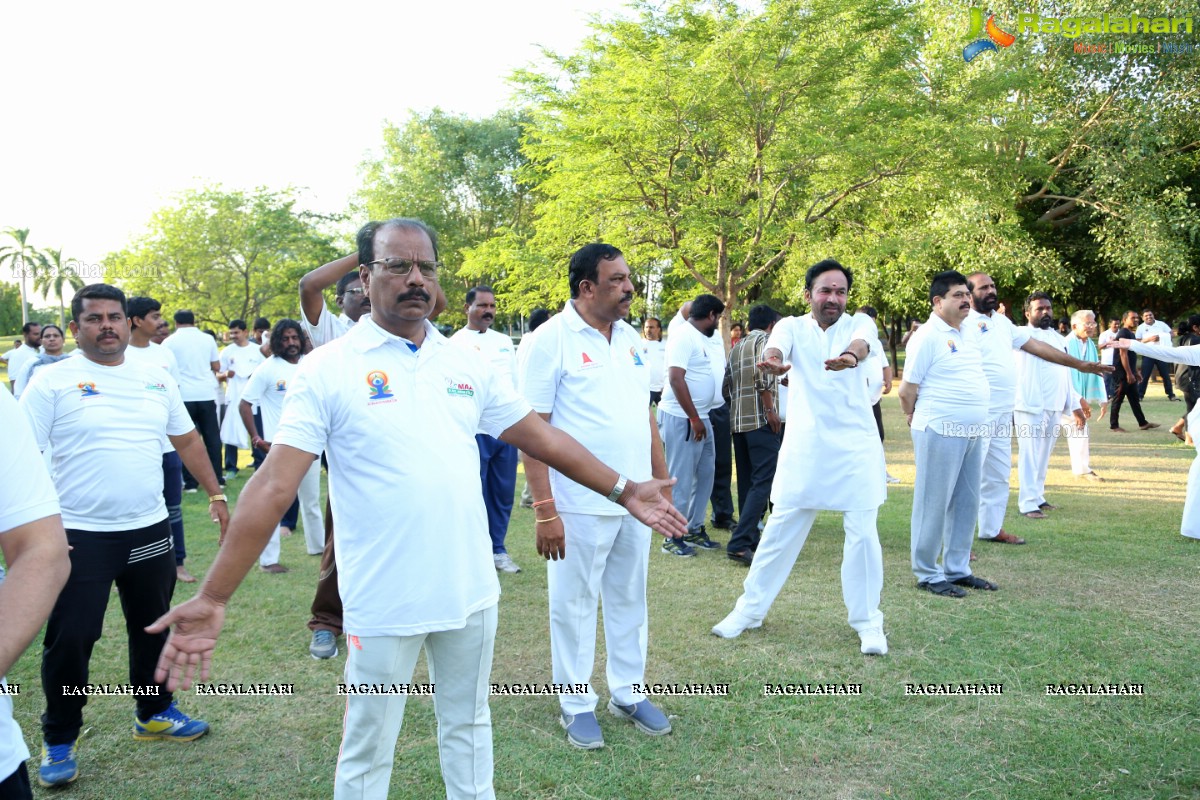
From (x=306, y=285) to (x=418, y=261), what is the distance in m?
1.97

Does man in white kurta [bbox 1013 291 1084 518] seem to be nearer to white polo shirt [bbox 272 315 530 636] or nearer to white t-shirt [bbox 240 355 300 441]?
white t-shirt [bbox 240 355 300 441]

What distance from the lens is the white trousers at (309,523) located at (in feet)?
22.5

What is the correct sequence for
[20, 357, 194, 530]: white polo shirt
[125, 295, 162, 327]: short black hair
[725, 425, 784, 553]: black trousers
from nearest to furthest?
[20, 357, 194, 530]: white polo shirt
[125, 295, 162, 327]: short black hair
[725, 425, 784, 553]: black trousers

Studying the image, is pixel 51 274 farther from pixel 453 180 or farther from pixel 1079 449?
pixel 1079 449

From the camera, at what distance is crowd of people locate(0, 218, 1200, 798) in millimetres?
2457

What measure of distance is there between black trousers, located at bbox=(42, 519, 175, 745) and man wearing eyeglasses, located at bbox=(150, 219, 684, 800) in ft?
5.64

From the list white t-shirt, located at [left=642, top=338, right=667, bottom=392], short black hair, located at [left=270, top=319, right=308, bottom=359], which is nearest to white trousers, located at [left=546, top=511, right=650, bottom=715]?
short black hair, located at [left=270, top=319, right=308, bottom=359]

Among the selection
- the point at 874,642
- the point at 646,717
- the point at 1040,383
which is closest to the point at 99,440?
the point at 646,717

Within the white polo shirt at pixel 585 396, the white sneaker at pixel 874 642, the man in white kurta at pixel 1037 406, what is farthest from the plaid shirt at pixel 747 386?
the white polo shirt at pixel 585 396

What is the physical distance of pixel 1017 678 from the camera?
14.6 ft

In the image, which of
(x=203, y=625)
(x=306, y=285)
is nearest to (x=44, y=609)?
(x=203, y=625)

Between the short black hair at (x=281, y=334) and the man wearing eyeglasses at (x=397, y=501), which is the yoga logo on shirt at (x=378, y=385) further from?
the short black hair at (x=281, y=334)

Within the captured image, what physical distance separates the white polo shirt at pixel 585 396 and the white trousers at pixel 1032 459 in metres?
6.27

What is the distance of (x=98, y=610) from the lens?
141 inches
